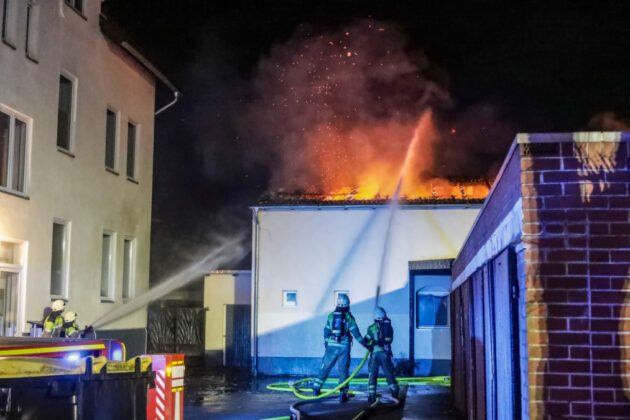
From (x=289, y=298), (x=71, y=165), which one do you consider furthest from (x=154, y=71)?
(x=289, y=298)

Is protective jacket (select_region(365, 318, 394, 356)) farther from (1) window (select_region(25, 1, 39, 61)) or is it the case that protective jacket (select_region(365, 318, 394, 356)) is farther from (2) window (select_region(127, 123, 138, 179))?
(2) window (select_region(127, 123, 138, 179))

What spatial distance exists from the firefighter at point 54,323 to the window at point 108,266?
513 centimetres

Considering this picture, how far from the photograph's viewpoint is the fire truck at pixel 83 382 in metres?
5.24

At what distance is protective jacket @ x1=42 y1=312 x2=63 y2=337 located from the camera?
35.4 ft

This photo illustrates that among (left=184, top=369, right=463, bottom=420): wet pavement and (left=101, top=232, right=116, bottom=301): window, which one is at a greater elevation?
(left=101, top=232, right=116, bottom=301): window

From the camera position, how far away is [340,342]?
13.4m

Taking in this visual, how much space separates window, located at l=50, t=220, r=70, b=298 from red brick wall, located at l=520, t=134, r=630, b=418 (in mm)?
11610

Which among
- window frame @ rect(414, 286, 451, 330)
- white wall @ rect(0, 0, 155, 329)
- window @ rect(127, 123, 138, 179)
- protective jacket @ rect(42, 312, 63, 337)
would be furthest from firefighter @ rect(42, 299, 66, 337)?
window frame @ rect(414, 286, 451, 330)

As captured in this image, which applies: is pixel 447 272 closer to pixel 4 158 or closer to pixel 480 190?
pixel 480 190

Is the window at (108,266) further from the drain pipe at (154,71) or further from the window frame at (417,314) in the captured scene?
the window frame at (417,314)

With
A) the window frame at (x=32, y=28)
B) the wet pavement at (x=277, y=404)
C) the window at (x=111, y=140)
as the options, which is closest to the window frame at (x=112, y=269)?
the window at (x=111, y=140)

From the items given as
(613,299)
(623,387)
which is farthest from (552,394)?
(613,299)

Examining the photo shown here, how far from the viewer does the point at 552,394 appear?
181 inches

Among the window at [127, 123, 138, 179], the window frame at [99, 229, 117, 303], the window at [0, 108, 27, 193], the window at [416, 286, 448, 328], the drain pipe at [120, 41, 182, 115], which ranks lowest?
the window at [416, 286, 448, 328]
